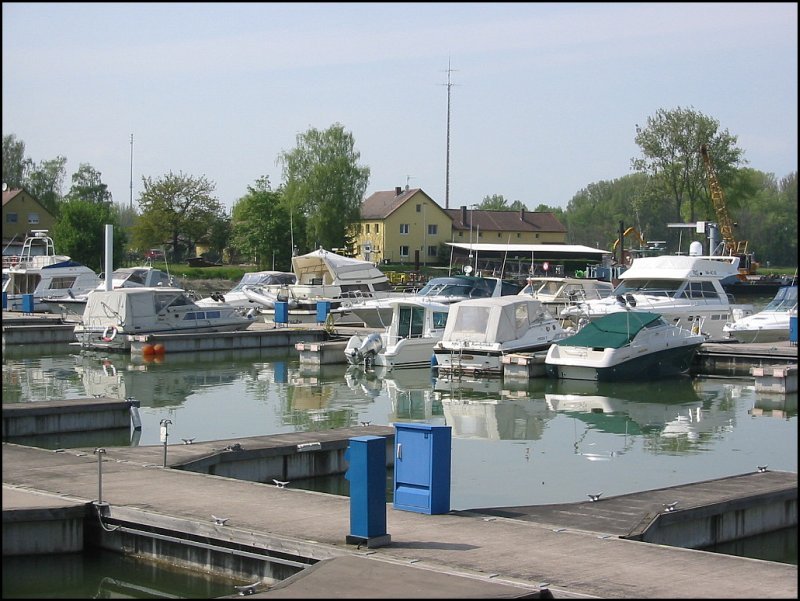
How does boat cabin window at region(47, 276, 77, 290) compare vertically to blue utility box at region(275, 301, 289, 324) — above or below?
above

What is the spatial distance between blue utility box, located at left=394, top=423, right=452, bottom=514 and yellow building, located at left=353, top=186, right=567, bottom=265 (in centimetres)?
8026

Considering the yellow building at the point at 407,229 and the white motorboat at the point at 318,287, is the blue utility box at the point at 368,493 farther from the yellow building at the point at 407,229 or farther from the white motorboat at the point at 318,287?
the yellow building at the point at 407,229

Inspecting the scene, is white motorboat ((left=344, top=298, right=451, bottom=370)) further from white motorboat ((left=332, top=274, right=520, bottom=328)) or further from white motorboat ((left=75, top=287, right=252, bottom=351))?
white motorboat ((left=75, top=287, right=252, bottom=351))

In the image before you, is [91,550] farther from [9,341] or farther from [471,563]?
[9,341]

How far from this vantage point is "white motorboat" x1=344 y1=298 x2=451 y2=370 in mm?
34031

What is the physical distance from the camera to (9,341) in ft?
132

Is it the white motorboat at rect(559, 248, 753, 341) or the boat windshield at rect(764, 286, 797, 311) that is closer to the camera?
the boat windshield at rect(764, 286, 797, 311)

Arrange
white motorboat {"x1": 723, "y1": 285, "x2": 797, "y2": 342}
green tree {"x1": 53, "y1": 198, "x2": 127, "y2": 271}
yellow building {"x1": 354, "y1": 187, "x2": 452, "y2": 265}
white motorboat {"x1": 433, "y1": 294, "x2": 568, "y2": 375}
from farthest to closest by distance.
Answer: yellow building {"x1": 354, "y1": 187, "x2": 452, "y2": 265} → green tree {"x1": 53, "y1": 198, "x2": 127, "y2": 271} → white motorboat {"x1": 723, "y1": 285, "x2": 797, "y2": 342} → white motorboat {"x1": 433, "y1": 294, "x2": 568, "y2": 375}

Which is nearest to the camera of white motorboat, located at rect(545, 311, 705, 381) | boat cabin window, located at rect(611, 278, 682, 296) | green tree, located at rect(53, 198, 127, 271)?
white motorboat, located at rect(545, 311, 705, 381)

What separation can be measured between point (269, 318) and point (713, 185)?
46028 millimetres

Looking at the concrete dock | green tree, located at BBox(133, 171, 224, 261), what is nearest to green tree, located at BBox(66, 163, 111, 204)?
green tree, located at BBox(133, 171, 224, 261)

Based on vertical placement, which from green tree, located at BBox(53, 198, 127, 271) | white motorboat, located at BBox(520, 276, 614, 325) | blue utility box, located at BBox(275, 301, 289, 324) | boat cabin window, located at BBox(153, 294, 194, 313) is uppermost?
green tree, located at BBox(53, 198, 127, 271)

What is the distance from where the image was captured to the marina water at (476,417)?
1627 centimetres

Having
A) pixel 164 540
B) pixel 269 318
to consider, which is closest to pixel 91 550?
pixel 164 540
